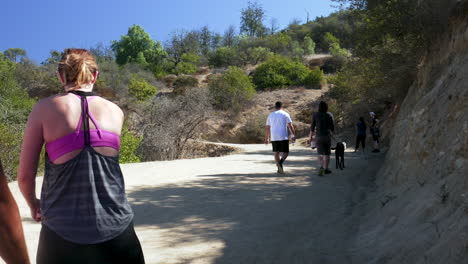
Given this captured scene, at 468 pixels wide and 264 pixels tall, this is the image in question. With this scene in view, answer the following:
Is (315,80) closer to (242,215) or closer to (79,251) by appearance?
(242,215)

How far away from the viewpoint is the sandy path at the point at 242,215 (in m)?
4.24

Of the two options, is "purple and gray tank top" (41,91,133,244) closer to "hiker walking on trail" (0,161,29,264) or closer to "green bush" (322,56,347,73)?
"hiker walking on trail" (0,161,29,264)

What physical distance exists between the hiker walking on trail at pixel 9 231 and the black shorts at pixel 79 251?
1.24 ft

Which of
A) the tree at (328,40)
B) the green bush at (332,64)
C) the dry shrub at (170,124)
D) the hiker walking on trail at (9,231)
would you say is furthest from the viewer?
the tree at (328,40)

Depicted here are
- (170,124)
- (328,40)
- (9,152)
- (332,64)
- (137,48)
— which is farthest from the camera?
(137,48)

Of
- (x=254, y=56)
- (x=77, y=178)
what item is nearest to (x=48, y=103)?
(x=77, y=178)

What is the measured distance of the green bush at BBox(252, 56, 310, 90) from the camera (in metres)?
37.5

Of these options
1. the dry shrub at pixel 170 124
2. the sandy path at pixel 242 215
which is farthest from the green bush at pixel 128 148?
the sandy path at pixel 242 215

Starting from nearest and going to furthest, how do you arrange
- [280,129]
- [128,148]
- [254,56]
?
[280,129]
[128,148]
[254,56]

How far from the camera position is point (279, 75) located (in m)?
37.8

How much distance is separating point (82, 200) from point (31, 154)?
410 millimetres

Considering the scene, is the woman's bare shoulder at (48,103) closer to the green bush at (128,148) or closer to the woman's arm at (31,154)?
the woman's arm at (31,154)

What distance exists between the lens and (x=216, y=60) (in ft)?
173

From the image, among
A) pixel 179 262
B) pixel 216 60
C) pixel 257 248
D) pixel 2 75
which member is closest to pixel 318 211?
pixel 257 248
